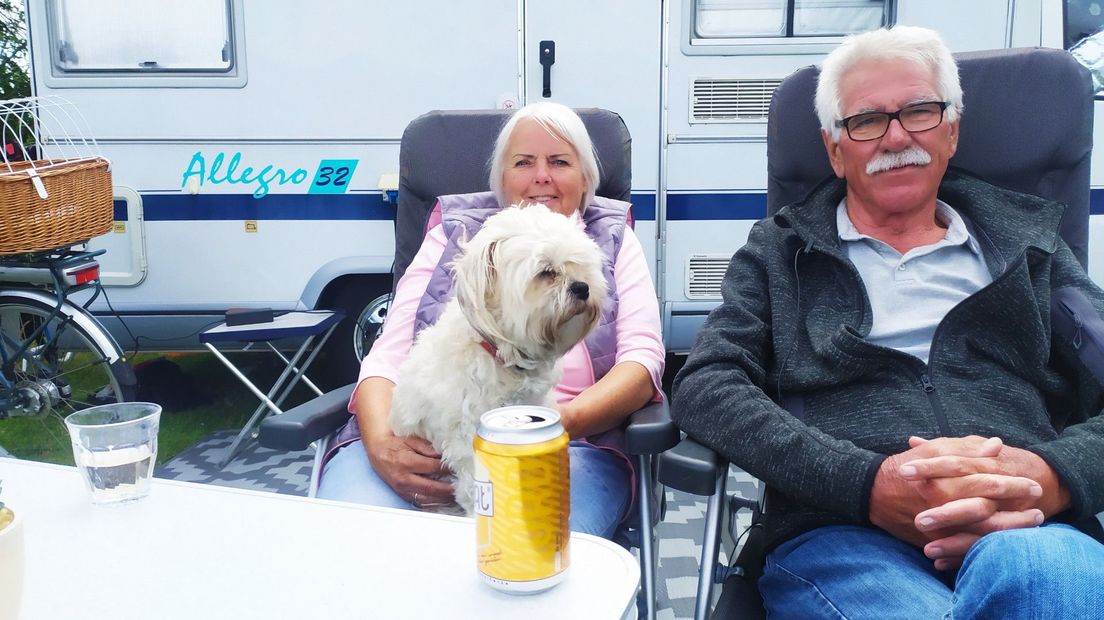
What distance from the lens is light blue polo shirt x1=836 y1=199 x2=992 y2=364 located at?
1878 mm

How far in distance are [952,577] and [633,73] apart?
2894 millimetres

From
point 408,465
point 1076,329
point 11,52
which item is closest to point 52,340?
point 408,465

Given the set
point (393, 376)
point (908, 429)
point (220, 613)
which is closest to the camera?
point (220, 613)

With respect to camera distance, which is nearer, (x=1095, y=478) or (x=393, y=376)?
(x=1095, y=478)

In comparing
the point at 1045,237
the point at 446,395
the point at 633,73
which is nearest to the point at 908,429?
the point at 1045,237

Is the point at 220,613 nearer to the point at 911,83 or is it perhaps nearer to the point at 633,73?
the point at 911,83

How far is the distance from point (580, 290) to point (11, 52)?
652 cm

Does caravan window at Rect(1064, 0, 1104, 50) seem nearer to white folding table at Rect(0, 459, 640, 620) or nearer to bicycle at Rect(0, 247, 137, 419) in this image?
white folding table at Rect(0, 459, 640, 620)

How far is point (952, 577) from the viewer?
1.44m

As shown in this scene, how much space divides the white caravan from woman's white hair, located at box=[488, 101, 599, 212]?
1505mm

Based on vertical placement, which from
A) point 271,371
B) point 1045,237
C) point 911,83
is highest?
point 911,83

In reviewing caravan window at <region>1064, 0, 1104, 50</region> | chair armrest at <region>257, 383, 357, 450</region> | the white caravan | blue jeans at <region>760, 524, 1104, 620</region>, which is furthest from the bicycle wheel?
caravan window at <region>1064, 0, 1104, 50</region>

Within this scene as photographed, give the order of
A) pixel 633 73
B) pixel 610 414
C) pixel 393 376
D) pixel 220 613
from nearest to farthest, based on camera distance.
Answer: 1. pixel 220 613
2. pixel 610 414
3. pixel 393 376
4. pixel 633 73

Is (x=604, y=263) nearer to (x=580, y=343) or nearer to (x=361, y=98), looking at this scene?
(x=580, y=343)
